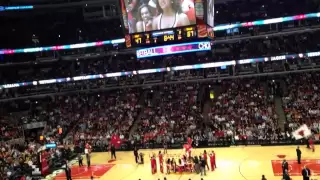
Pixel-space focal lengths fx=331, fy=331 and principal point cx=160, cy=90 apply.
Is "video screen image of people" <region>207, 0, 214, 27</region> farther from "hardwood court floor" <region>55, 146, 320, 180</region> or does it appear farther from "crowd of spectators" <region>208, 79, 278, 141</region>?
"crowd of spectators" <region>208, 79, 278, 141</region>

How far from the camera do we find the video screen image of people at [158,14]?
69.4ft

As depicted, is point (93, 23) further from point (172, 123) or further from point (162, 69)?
point (172, 123)

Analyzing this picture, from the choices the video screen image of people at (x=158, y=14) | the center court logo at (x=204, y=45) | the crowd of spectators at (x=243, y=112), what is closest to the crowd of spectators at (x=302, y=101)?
the crowd of spectators at (x=243, y=112)

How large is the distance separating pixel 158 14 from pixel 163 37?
4.99 ft

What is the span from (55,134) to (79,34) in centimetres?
1678

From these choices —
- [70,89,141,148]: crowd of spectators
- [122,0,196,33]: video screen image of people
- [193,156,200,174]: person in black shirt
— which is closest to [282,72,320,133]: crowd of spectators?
[193,156,200,174]: person in black shirt

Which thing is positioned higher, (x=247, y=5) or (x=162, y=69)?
(x=247, y=5)

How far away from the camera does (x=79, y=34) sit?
1854 inches

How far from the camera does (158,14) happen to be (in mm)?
21531

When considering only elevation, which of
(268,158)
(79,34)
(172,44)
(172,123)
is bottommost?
(268,158)

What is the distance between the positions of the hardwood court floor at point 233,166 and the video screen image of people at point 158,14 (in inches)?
378

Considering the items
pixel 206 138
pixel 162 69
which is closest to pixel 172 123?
pixel 206 138

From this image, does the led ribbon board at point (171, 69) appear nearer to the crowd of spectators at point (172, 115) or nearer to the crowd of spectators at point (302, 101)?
the crowd of spectators at point (302, 101)

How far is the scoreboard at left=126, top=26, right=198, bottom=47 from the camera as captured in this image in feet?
69.6
